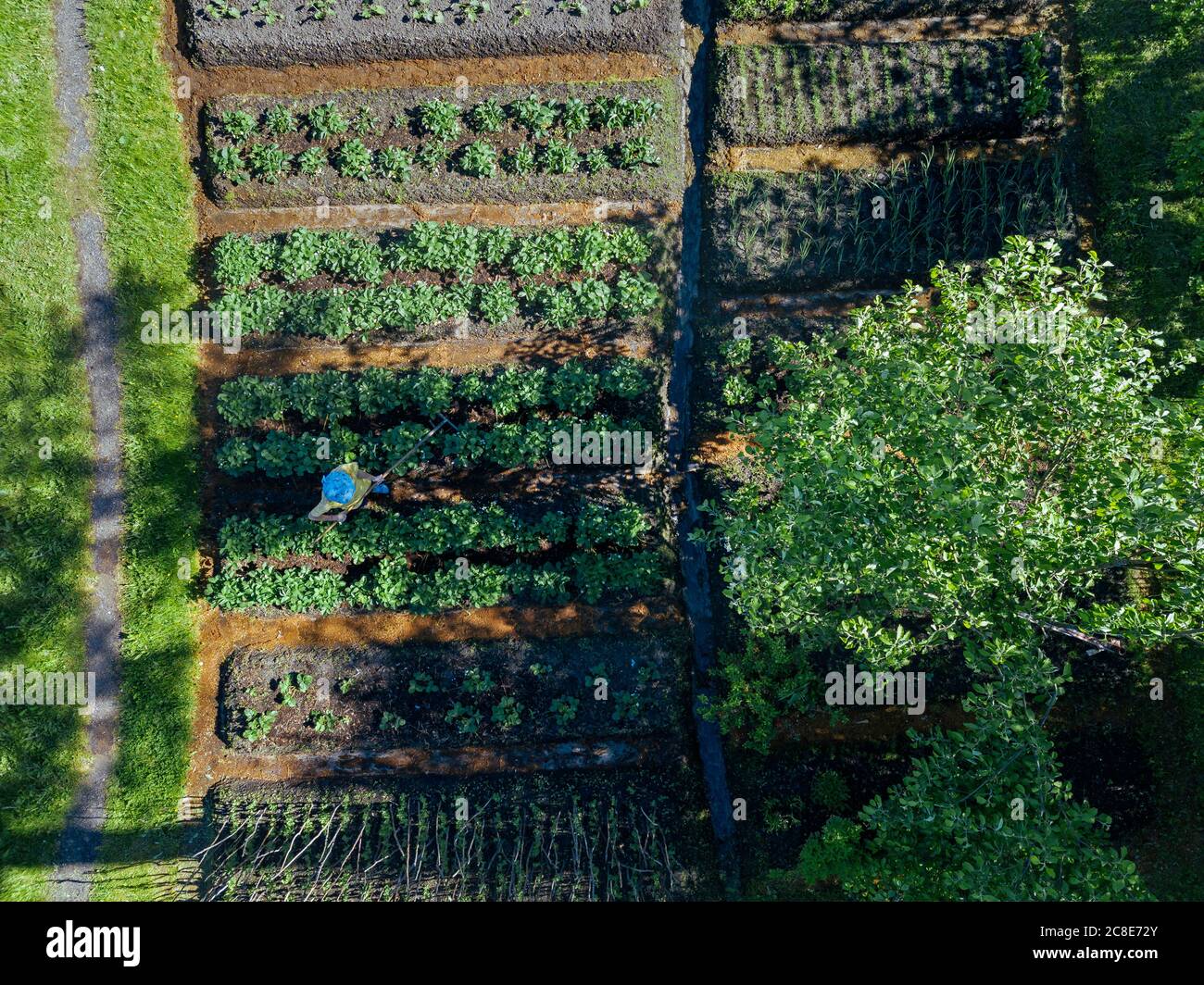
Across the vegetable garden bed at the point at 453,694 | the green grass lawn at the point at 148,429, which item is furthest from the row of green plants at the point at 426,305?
the vegetable garden bed at the point at 453,694

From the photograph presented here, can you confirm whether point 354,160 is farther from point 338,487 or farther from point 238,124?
point 338,487

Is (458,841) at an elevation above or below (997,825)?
below

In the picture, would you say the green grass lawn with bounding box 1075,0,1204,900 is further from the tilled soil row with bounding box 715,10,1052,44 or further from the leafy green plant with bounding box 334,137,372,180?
the leafy green plant with bounding box 334,137,372,180

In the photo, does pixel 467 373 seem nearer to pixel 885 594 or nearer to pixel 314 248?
pixel 314 248

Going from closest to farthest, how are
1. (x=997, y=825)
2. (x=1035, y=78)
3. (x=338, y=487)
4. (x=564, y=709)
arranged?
(x=997, y=825)
(x=338, y=487)
(x=564, y=709)
(x=1035, y=78)

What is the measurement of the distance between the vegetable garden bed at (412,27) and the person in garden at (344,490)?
878 centimetres

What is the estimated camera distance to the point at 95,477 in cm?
1644

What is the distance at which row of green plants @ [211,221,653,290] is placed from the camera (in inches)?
645

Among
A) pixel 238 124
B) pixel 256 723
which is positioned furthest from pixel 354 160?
pixel 256 723

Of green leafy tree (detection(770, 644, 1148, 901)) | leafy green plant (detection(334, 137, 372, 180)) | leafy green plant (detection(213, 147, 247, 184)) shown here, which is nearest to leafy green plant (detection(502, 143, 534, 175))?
leafy green plant (detection(334, 137, 372, 180))

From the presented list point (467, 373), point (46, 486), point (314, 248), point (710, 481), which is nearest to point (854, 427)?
point (710, 481)

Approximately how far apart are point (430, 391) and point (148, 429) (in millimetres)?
5989

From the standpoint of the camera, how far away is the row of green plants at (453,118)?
16.5 metres

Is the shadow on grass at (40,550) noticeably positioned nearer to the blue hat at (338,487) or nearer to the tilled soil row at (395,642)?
the tilled soil row at (395,642)
